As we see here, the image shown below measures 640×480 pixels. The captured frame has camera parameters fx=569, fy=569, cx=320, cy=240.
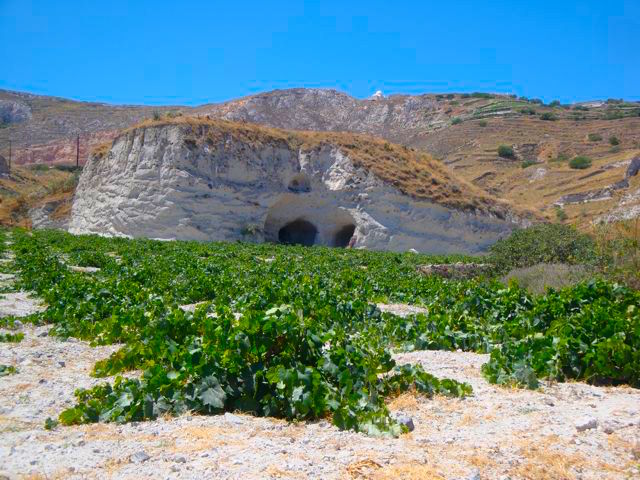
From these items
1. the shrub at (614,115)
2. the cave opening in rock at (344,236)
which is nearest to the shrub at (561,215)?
the cave opening in rock at (344,236)

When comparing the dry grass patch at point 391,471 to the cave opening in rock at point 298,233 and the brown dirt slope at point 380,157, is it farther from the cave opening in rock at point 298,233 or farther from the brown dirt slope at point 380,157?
the cave opening in rock at point 298,233

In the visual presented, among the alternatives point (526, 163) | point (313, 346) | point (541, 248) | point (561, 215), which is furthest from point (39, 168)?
point (313, 346)

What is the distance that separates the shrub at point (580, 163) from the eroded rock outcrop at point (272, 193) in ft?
82.2

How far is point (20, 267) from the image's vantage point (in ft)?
49.9

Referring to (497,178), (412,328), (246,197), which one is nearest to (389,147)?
(246,197)

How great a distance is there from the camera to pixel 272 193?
32.6 m

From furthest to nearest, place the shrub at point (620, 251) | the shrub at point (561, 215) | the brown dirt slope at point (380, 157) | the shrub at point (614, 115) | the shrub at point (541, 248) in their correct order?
the shrub at point (614, 115) < the shrub at point (561, 215) < the brown dirt slope at point (380, 157) < the shrub at point (541, 248) < the shrub at point (620, 251)

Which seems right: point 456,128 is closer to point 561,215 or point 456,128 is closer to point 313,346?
point 561,215

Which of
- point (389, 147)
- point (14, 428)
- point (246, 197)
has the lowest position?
point (14, 428)

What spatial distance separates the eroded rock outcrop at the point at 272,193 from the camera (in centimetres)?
3050

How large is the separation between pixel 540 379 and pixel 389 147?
33.0 m

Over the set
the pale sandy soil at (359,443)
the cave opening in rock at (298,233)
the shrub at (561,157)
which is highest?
the shrub at (561,157)

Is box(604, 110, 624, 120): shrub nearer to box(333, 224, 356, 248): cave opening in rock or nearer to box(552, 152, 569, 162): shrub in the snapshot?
box(552, 152, 569, 162): shrub

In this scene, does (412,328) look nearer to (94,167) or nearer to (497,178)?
(94,167)
